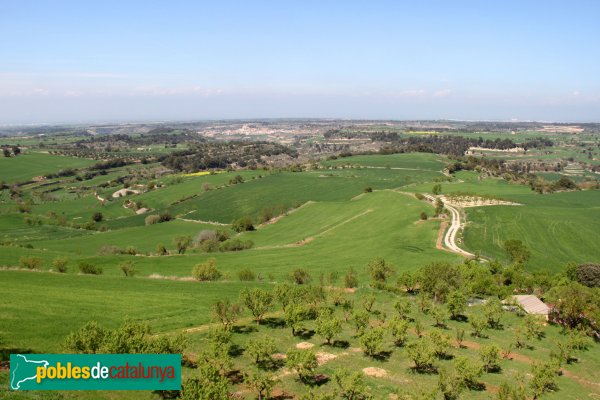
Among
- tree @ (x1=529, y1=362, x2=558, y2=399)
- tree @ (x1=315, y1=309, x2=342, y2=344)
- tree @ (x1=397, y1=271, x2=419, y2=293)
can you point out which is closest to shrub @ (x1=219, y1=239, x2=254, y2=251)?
tree @ (x1=397, y1=271, x2=419, y2=293)

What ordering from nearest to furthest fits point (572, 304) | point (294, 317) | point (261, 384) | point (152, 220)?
point (261, 384) → point (294, 317) → point (572, 304) → point (152, 220)

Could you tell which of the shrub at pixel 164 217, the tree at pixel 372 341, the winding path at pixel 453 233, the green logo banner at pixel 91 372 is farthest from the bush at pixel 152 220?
the green logo banner at pixel 91 372

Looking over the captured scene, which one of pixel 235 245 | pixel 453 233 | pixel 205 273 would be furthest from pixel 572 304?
pixel 235 245

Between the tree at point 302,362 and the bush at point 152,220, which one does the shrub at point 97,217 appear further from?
the tree at point 302,362

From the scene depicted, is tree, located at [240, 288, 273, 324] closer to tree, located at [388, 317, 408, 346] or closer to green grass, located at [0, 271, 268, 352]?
green grass, located at [0, 271, 268, 352]

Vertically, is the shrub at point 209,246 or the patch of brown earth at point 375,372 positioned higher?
the patch of brown earth at point 375,372

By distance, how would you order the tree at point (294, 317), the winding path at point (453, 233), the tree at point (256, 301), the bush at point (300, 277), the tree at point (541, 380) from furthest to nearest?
the winding path at point (453, 233)
the bush at point (300, 277)
the tree at point (256, 301)
the tree at point (294, 317)
the tree at point (541, 380)

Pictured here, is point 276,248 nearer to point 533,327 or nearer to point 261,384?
point 533,327
